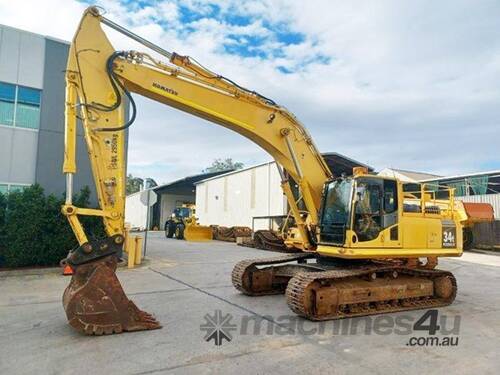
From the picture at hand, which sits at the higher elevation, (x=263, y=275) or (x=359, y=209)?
(x=359, y=209)

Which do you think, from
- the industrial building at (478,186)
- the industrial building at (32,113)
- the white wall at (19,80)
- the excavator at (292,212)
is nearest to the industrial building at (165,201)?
the industrial building at (478,186)

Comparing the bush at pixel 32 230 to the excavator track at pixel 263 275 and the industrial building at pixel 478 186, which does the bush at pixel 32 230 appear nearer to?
the excavator track at pixel 263 275

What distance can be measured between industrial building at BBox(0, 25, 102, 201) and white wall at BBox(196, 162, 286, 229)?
1303 centimetres

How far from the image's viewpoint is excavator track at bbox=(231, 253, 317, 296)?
318 inches

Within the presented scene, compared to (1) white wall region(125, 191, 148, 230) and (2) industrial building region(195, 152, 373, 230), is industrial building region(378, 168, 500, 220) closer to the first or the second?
(2) industrial building region(195, 152, 373, 230)

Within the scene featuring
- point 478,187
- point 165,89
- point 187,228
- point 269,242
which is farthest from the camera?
point 187,228

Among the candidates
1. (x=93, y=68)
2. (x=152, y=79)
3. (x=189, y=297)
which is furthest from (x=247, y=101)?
(x=189, y=297)

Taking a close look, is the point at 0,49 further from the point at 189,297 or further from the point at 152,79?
the point at 189,297

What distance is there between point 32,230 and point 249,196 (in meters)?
17.0

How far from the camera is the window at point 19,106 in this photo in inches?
484

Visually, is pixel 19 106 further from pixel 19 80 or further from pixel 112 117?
pixel 112 117

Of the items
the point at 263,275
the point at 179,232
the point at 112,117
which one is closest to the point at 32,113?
the point at 112,117

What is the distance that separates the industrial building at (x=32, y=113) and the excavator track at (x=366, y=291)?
30.3 ft

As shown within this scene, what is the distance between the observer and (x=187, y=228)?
25.9 meters
